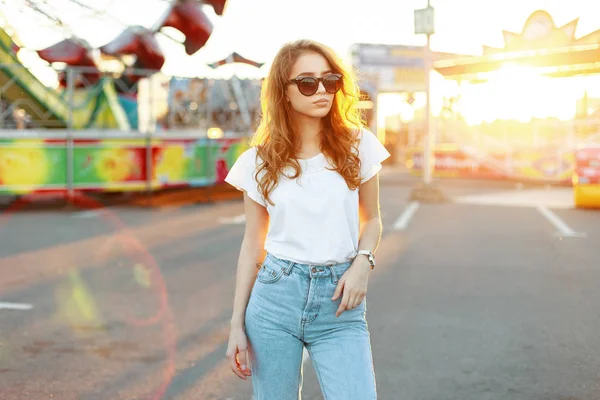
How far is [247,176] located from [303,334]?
1.70 ft

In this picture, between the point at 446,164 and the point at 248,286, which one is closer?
the point at 248,286

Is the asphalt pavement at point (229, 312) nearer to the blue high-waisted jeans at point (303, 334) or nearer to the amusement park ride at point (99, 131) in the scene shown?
the blue high-waisted jeans at point (303, 334)

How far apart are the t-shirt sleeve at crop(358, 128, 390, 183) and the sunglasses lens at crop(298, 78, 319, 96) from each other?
0.22 meters

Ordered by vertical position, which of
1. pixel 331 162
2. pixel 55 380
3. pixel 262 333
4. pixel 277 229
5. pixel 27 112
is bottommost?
pixel 55 380

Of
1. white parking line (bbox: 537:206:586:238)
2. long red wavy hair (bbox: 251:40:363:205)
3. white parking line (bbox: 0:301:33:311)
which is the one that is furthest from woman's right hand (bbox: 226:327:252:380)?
white parking line (bbox: 537:206:586:238)

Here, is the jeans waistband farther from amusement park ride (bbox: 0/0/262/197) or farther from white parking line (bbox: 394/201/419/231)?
amusement park ride (bbox: 0/0/262/197)

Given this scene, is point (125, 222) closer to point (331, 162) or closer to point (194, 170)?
point (194, 170)

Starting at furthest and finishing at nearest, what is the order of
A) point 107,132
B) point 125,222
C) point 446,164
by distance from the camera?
point 446,164
point 107,132
point 125,222

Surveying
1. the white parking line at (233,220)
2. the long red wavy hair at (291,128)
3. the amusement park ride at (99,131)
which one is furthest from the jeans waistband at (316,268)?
the amusement park ride at (99,131)

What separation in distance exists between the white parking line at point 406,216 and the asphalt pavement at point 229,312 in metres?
0.41

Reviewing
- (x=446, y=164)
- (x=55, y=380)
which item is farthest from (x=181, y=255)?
(x=446, y=164)

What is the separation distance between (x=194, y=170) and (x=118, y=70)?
8.92 ft

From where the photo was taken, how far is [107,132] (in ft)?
52.4

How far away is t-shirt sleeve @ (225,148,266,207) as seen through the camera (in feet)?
7.81
